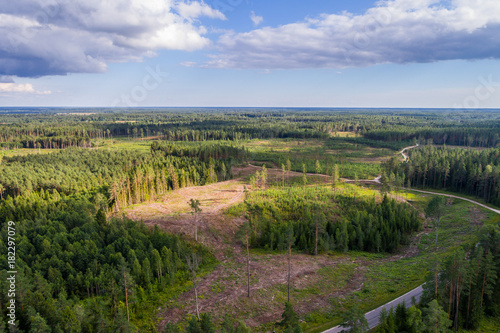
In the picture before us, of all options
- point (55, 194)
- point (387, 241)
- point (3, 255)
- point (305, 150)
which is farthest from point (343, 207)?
point (305, 150)

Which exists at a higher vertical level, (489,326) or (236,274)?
(489,326)

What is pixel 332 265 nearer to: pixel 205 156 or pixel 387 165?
pixel 387 165

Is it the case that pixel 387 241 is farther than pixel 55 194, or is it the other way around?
pixel 55 194

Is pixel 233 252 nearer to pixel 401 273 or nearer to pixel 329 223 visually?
pixel 329 223

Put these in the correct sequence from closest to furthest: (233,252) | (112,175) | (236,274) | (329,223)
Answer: (236,274) → (233,252) → (329,223) → (112,175)

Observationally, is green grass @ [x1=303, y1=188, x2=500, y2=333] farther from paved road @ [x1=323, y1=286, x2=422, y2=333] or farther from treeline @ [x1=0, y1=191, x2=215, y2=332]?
treeline @ [x1=0, y1=191, x2=215, y2=332]

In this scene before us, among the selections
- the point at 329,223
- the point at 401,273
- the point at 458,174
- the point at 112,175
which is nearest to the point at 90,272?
the point at 329,223

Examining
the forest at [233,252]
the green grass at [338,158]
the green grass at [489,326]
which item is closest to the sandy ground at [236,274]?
the forest at [233,252]
